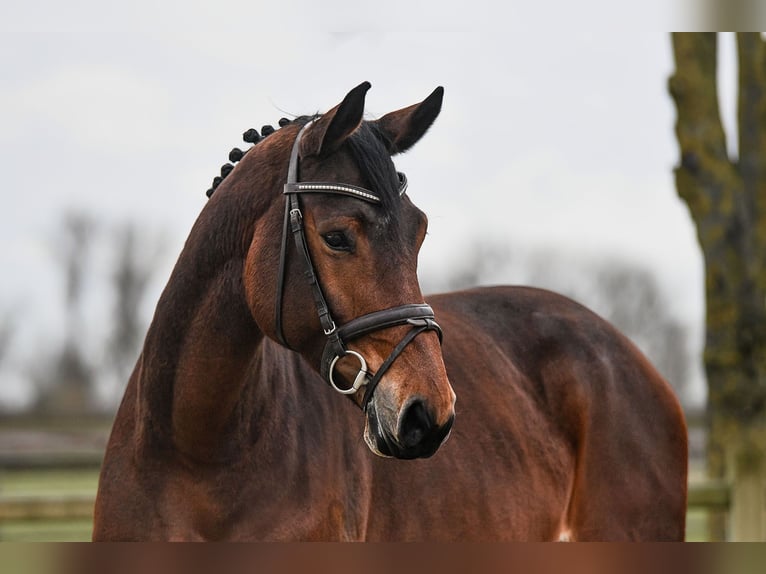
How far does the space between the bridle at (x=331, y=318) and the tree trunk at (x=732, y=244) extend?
548 cm

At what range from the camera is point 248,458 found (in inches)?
120

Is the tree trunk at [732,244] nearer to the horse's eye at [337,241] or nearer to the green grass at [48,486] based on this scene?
the horse's eye at [337,241]

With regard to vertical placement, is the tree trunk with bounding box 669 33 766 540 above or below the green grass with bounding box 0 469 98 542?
above

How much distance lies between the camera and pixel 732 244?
7688 millimetres

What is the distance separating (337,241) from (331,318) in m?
0.25

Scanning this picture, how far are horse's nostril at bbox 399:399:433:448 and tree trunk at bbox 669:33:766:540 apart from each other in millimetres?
5685

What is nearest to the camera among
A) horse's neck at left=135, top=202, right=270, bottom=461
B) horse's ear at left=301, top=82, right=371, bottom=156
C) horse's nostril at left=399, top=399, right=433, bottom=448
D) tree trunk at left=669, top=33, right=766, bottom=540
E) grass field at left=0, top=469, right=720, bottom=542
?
horse's nostril at left=399, top=399, right=433, bottom=448

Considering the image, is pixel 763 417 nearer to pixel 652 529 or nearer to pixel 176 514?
pixel 652 529

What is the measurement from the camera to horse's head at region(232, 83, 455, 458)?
2529 millimetres

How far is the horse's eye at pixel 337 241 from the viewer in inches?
108

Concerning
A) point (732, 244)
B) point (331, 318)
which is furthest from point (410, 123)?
point (732, 244)

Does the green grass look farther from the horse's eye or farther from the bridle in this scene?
the horse's eye

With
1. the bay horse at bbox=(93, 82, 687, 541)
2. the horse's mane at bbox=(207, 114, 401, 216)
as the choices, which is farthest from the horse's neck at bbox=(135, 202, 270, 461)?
the horse's mane at bbox=(207, 114, 401, 216)

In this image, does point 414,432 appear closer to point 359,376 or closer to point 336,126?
point 359,376
